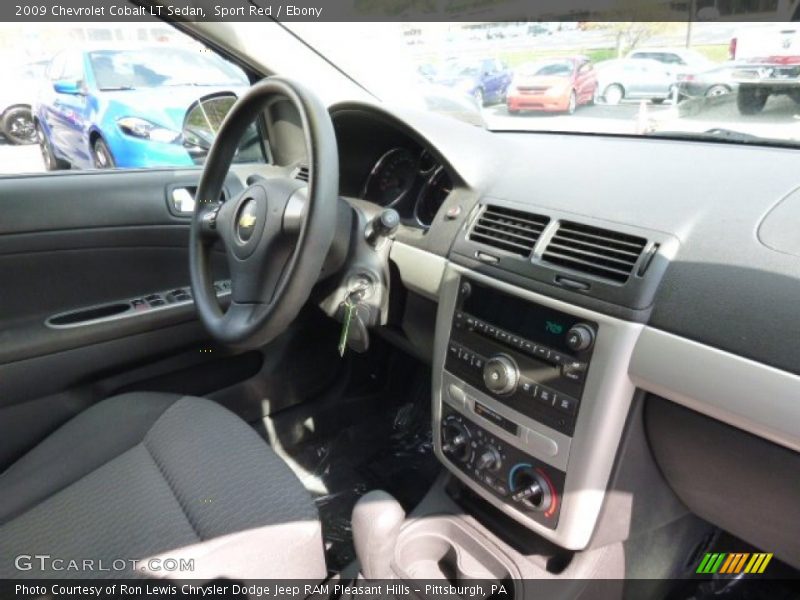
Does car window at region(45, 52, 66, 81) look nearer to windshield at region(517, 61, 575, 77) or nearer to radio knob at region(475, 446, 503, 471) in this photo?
windshield at region(517, 61, 575, 77)

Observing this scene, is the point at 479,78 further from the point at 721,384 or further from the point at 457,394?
the point at 721,384

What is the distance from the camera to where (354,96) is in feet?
5.32

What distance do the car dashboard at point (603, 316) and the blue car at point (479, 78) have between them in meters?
0.28

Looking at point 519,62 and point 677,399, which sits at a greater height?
point 519,62

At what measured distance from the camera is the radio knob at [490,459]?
125cm

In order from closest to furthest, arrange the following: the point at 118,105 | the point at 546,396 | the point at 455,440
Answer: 1. the point at 546,396
2. the point at 455,440
3. the point at 118,105

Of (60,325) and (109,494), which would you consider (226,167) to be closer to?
(60,325)

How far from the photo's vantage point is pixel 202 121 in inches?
81.8

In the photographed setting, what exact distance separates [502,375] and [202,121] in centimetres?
144

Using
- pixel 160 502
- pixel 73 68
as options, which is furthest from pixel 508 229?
pixel 73 68

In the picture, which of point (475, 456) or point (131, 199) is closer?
point (475, 456)

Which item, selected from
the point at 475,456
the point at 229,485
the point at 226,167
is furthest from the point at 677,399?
the point at 226,167

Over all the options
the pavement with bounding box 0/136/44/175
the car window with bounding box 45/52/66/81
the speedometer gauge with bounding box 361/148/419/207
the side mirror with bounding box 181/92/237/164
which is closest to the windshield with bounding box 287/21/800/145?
the speedometer gauge with bounding box 361/148/419/207

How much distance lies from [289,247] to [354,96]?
54cm
